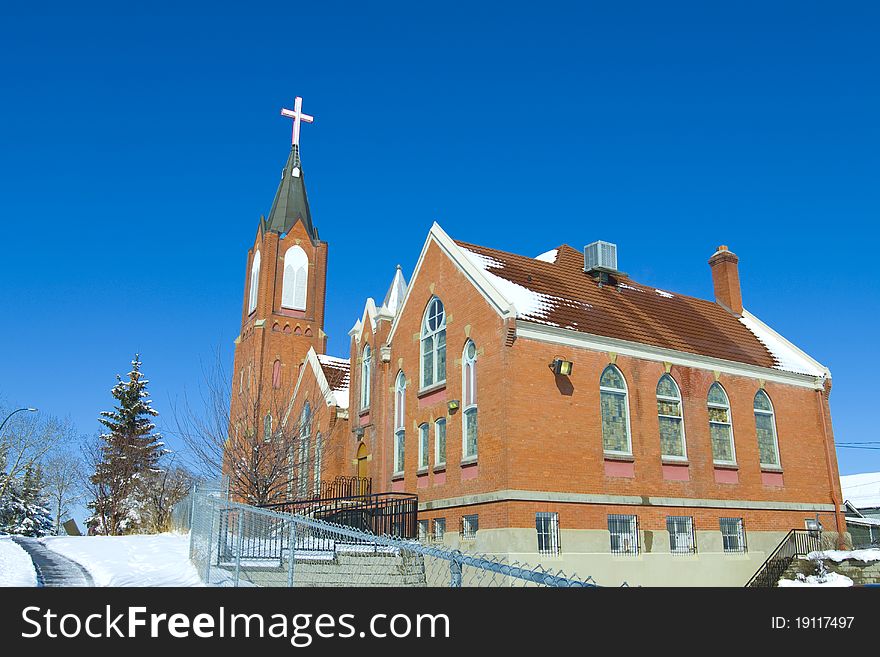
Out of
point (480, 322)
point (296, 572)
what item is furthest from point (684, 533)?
point (296, 572)

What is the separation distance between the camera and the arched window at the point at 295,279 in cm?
4622

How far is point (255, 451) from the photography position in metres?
26.8

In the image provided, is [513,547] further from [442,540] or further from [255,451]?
[255,451]

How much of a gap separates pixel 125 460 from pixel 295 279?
659 inches

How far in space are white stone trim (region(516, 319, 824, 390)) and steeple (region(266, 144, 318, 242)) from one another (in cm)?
2980

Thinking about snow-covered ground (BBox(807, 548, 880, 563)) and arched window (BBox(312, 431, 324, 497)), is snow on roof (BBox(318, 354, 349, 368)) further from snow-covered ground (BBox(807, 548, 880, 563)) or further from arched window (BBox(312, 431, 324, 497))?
snow-covered ground (BBox(807, 548, 880, 563))

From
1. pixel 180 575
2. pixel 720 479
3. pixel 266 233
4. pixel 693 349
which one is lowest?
pixel 180 575

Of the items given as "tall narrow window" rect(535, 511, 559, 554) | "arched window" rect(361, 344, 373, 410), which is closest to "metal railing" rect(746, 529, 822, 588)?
"tall narrow window" rect(535, 511, 559, 554)

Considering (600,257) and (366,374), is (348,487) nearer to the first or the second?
(366,374)

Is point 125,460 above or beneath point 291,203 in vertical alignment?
beneath

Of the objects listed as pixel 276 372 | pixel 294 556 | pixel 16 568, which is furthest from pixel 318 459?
pixel 294 556

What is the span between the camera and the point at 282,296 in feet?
151

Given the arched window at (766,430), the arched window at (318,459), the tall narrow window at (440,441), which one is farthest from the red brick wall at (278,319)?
the arched window at (766,430)
